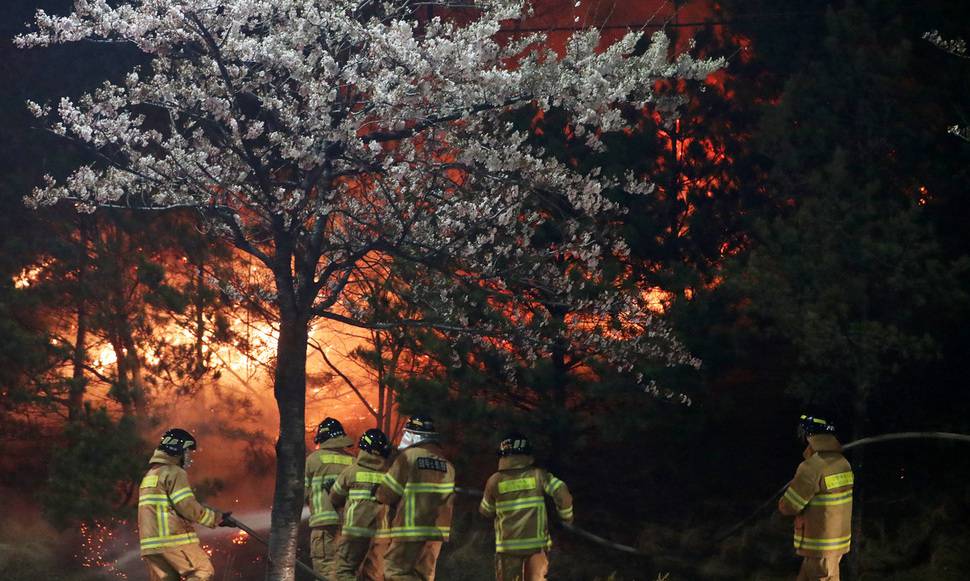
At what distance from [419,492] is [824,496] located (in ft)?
11.0

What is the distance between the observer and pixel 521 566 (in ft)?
31.4

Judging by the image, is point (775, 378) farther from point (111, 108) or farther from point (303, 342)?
point (111, 108)

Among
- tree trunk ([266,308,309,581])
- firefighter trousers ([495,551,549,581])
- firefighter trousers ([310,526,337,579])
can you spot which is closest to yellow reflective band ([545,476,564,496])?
firefighter trousers ([495,551,549,581])

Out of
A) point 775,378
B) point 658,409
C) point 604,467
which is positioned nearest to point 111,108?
point 658,409

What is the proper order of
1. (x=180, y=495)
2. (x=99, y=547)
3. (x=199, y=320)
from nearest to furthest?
(x=180, y=495) < (x=199, y=320) < (x=99, y=547)

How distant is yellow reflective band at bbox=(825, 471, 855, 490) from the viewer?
8.84 meters

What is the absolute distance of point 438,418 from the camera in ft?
46.4

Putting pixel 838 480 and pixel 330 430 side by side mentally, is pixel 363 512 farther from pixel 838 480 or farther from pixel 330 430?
pixel 838 480

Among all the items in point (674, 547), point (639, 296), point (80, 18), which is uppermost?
point (80, 18)

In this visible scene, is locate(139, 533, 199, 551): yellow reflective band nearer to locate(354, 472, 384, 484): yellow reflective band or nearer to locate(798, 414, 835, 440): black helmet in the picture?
locate(354, 472, 384, 484): yellow reflective band

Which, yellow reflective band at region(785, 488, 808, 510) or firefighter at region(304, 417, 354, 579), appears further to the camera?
firefighter at region(304, 417, 354, 579)

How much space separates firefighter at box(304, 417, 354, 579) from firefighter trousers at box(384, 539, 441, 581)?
1529mm

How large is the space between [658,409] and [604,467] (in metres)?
2.11

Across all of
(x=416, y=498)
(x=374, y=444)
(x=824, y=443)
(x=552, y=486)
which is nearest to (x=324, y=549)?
(x=374, y=444)
